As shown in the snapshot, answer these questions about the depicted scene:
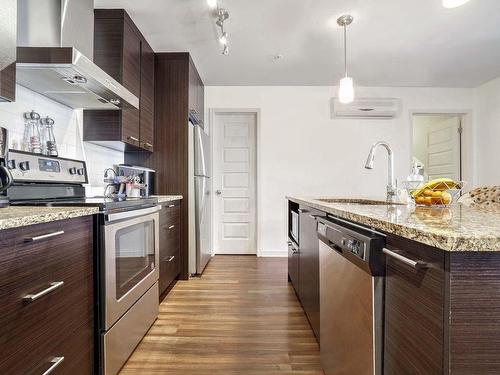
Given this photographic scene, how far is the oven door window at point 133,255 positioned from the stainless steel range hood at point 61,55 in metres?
0.87

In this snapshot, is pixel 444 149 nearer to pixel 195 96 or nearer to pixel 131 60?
pixel 195 96

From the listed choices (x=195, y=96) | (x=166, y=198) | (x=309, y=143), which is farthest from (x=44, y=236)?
(x=309, y=143)

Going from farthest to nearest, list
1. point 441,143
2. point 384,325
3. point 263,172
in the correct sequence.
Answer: point 441,143 → point 263,172 → point 384,325


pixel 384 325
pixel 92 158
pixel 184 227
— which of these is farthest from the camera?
pixel 184 227

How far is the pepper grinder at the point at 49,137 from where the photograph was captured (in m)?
1.73

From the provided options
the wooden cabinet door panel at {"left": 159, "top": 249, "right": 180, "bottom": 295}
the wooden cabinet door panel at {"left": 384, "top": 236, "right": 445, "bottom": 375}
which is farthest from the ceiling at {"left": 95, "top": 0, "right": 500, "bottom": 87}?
the wooden cabinet door panel at {"left": 384, "top": 236, "right": 445, "bottom": 375}

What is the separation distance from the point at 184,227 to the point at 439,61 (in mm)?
3495

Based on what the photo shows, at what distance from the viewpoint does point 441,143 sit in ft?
15.1

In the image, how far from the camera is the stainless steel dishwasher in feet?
2.67

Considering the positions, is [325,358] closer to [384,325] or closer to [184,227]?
[384,325]

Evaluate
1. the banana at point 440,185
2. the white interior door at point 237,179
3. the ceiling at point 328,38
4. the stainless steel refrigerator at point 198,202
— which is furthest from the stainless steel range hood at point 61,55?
the white interior door at point 237,179

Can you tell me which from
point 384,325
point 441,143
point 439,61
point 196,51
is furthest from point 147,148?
point 441,143

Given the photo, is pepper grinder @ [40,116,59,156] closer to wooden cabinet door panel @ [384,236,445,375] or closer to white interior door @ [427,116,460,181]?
wooden cabinet door panel @ [384,236,445,375]

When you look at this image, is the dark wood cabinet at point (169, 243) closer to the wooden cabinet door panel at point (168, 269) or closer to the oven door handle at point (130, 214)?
the wooden cabinet door panel at point (168, 269)
